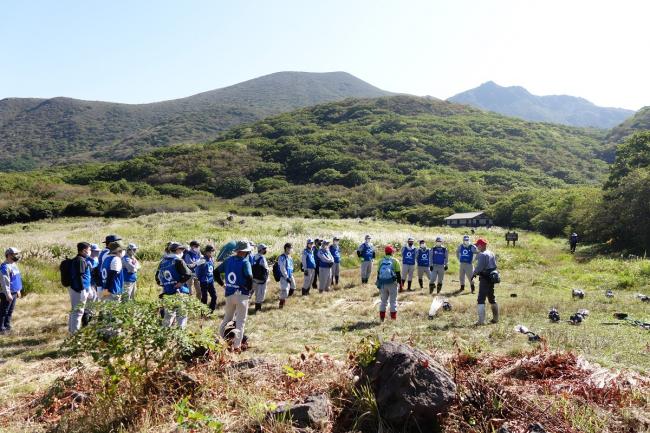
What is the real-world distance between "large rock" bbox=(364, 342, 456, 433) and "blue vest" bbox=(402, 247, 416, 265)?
11.1m

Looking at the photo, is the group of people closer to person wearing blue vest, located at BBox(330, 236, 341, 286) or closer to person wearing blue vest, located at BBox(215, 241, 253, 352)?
person wearing blue vest, located at BBox(215, 241, 253, 352)

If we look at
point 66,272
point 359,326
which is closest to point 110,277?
point 66,272

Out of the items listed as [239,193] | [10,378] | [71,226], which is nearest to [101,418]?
[10,378]

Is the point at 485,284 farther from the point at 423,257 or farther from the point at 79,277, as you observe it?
the point at 79,277

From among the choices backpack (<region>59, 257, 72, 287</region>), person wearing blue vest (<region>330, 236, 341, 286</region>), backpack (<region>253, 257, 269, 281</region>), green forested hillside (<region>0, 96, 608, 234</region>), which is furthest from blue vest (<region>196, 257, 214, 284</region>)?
green forested hillside (<region>0, 96, 608, 234</region>)

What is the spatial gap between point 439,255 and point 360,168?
66.7 m

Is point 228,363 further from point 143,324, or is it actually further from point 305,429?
point 305,429

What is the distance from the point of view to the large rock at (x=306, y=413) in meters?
5.21

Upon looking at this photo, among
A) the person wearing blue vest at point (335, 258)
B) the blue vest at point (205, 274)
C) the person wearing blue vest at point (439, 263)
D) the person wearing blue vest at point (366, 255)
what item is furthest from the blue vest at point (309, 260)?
the blue vest at point (205, 274)

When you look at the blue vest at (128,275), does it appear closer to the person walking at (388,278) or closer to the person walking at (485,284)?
the person walking at (388,278)

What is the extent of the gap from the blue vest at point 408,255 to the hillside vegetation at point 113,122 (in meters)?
113

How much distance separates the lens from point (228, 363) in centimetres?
687

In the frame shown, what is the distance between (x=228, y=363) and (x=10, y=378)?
3897 millimetres

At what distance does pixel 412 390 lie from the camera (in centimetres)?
518
